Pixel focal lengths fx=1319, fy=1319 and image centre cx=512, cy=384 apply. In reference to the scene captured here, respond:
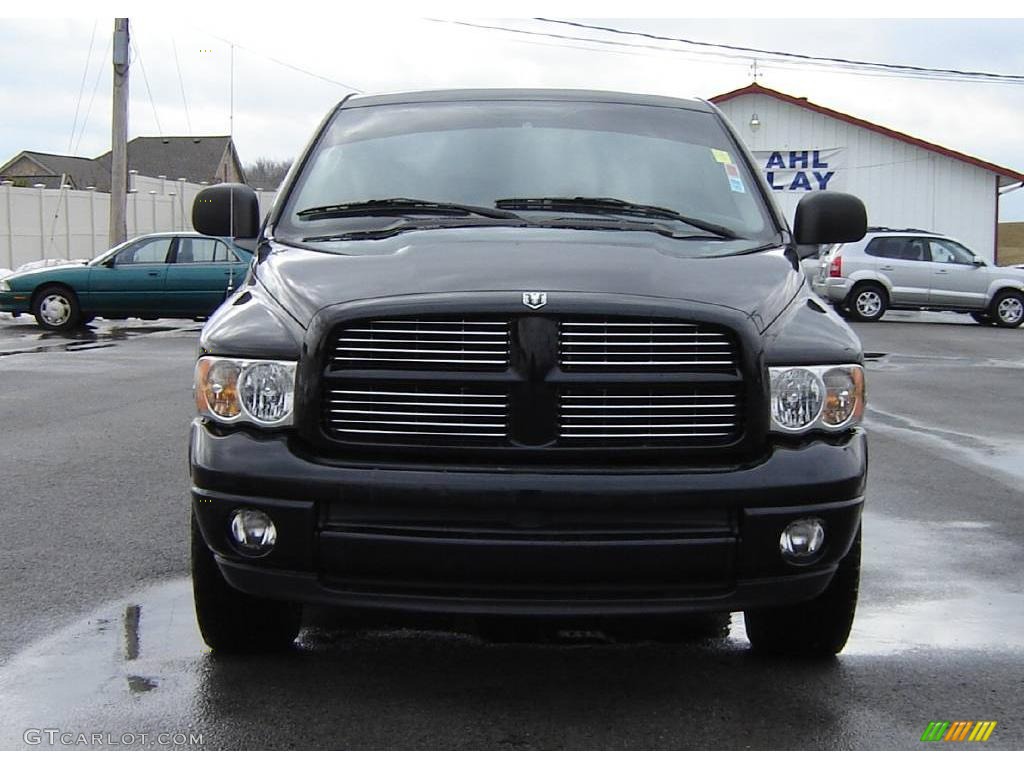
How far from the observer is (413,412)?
360 cm

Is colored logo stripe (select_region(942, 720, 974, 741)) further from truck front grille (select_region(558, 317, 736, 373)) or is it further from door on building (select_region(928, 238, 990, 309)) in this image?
door on building (select_region(928, 238, 990, 309))

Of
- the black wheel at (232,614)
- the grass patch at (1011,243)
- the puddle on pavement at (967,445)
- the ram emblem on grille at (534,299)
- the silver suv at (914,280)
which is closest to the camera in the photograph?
the ram emblem on grille at (534,299)

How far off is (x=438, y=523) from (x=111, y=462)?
5080 mm

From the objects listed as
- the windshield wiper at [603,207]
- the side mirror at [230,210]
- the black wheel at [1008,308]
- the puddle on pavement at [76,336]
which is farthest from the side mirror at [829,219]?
the black wheel at [1008,308]

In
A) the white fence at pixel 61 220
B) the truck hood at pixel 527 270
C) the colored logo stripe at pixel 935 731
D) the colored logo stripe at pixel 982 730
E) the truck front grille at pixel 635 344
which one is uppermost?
the white fence at pixel 61 220

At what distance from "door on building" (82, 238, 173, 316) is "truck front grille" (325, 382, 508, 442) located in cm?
1735

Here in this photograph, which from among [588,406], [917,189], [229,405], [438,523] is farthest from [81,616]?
[917,189]

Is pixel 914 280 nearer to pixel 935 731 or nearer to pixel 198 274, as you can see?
pixel 198 274

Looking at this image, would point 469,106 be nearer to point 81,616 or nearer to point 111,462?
point 81,616

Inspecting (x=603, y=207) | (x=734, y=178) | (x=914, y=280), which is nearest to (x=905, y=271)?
(x=914, y=280)

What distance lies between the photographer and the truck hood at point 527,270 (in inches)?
145

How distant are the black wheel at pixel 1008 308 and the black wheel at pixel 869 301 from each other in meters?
2.06

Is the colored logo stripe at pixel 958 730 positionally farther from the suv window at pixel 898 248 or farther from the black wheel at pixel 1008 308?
the black wheel at pixel 1008 308

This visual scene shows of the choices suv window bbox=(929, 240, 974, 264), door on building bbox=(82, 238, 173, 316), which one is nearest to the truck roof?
door on building bbox=(82, 238, 173, 316)
